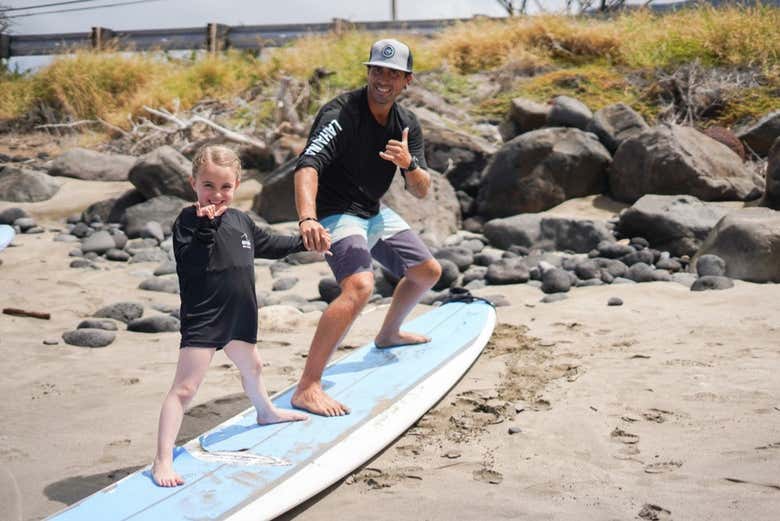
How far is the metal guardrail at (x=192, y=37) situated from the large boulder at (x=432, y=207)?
25.7 ft

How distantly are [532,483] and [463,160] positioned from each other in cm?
821

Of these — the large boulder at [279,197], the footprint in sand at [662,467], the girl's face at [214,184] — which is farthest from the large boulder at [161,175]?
the footprint in sand at [662,467]

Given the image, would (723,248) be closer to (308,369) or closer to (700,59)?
(308,369)

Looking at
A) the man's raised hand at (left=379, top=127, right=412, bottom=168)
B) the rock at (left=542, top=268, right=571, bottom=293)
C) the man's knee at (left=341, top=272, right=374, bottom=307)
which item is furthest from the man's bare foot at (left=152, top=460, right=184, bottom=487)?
the rock at (left=542, top=268, right=571, bottom=293)

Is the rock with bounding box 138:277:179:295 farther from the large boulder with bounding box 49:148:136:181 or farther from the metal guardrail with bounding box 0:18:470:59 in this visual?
the metal guardrail with bounding box 0:18:470:59

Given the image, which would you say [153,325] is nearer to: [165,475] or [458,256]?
[458,256]

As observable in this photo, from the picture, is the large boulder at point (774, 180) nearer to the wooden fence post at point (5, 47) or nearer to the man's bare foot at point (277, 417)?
the man's bare foot at point (277, 417)

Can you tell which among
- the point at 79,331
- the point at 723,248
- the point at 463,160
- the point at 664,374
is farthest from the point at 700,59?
the point at 79,331

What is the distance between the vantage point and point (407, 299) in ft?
16.5

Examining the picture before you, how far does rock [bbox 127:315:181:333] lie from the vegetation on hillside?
316 inches

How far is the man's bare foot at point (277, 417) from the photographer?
3848mm

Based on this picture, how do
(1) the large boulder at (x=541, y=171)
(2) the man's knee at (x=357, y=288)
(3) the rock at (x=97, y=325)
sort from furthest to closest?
(1) the large boulder at (x=541, y=171)
(3) the rock at (x=97, y=325)
(2) the man's knee at (x=357, y=288)

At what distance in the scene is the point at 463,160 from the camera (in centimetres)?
1130

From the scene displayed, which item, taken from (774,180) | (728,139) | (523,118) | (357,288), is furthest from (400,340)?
(728,139)
